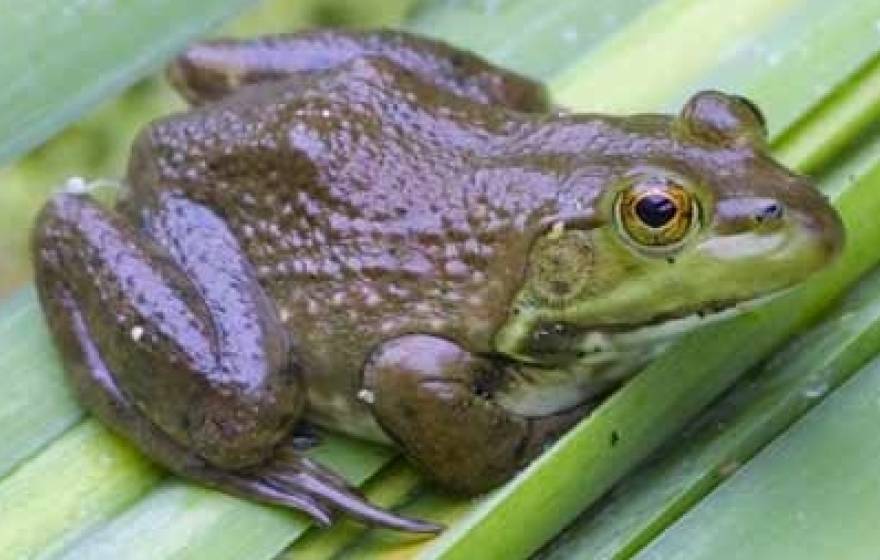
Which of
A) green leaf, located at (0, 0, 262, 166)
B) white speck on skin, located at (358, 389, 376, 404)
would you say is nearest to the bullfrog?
white speck on skin, located at (358, 389, 376, 404)

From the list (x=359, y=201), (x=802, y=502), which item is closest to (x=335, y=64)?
(x=359, y=201)

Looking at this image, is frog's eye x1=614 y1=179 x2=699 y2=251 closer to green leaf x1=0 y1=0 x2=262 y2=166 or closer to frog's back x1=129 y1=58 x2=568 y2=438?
frog's back x1=129 y1=58 x2=568 y2=438

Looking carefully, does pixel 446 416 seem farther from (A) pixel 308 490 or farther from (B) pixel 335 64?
(B) pixel 335 64

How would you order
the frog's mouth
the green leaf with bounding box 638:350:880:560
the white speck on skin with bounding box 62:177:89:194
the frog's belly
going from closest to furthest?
the green leaf with bounding box 638:350:880:560, the frog's mouth, the frog's belly, the white speck on skin with bounding box 62:177:89:194

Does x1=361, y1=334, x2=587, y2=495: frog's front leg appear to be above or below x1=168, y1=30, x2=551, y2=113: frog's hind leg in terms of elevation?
below

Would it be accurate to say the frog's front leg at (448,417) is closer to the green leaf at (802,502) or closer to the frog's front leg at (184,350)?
the frog's front leg at (184,350)

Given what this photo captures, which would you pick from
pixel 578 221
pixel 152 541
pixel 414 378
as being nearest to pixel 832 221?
pixel 578 221

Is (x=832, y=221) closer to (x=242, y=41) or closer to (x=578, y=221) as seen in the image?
(x=578, y=221)

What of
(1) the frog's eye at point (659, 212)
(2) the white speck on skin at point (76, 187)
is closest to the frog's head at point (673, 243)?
(1) the frog's eye at point (659, 212)
